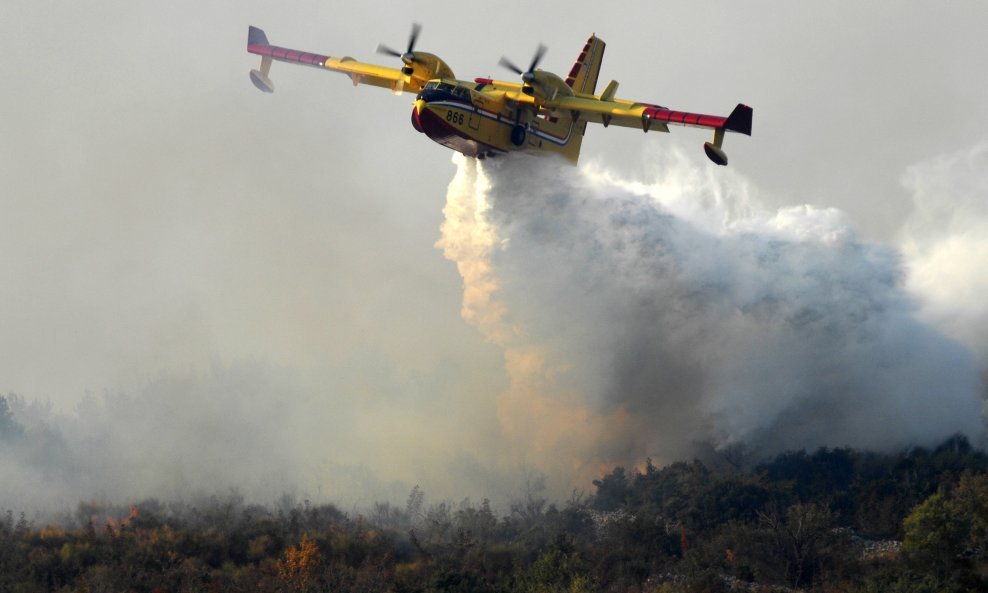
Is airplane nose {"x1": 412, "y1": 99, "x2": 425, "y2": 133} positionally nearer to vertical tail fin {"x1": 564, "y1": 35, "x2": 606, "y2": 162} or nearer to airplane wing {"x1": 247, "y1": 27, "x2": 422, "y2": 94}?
airplane wing {"x1": 247, "y1": 27, "x2": 422, "y2": 94}

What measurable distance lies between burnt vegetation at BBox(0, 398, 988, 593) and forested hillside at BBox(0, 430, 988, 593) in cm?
5

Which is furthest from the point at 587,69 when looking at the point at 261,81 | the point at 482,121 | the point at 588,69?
the point at 261,81

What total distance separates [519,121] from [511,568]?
469 inches

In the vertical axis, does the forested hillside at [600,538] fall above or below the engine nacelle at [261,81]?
below

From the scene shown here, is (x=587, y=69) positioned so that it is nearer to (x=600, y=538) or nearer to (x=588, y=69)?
(x=588, y=69)

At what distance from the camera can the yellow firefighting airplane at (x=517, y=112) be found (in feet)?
121

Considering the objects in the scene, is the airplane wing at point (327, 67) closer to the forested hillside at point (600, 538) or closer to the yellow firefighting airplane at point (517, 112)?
the yellow firefighting airplane at point (517, 112)

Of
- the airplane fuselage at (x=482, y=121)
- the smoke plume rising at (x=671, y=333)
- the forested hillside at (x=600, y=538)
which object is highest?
the airplane fuselage at (x=482, y=121)

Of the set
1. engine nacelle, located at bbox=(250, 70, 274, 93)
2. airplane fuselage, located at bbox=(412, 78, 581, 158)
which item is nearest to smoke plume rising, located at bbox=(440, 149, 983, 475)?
airplane fuselage, located at bbox=(412, 78, 581, 158)

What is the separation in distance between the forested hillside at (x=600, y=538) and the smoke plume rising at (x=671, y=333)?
3.48ft

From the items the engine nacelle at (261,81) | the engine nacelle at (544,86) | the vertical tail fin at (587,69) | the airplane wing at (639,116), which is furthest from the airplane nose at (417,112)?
the engine nacelle at (261,81)

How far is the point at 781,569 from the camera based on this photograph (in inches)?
1323

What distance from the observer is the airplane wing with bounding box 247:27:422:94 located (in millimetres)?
42000

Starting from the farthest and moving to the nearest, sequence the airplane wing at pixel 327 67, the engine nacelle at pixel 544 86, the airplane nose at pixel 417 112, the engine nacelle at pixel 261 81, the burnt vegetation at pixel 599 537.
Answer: the engine nacelle at pixel 261 81
the airplane wing at pixel 327 67
the engine nacelle at pixel 544 86
the airplane nose at pixel 417 112
the burnt vegetation at pixel 599 537
